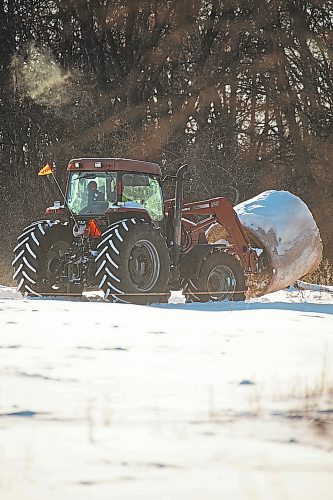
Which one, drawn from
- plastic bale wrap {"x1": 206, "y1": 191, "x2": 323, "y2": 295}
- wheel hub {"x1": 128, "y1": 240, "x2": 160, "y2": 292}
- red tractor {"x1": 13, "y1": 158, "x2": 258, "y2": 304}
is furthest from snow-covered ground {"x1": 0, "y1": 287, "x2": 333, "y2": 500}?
plastic bale wrap {"x1": 206, "y1": 191, "x2": 323, "y2": 295}

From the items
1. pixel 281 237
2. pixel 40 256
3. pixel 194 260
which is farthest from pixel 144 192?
pixel 281 237

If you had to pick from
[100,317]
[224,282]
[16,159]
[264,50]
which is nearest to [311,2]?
[264,50]

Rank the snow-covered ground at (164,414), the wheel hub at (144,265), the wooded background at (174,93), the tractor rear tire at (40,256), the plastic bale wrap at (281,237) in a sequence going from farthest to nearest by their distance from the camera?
1. the wooded background at (174,93)
2. the plastic bale wrap at (281,237)
3. the tractor rear tire at (40,256)
4. the wheel hub at (144,265)
5. the snow-covered ground at (164,414)

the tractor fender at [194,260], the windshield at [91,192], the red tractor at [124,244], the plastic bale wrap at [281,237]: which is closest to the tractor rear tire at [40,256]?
the red tractor at [124,244]

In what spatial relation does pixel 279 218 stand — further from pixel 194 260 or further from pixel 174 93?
pixel 174 93

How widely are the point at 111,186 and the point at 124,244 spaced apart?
132 cm

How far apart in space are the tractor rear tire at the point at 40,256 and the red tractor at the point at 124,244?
12mm

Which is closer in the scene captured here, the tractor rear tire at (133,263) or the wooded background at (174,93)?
the tractor rear tire at (133,263)

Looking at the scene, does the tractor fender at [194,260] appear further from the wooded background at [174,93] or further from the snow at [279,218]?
the wooded background at [174,93]

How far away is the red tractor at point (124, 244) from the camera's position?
9320 mm

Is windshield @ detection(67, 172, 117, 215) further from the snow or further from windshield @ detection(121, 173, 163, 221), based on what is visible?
the snow

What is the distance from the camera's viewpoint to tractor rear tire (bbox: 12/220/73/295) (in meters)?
10.0

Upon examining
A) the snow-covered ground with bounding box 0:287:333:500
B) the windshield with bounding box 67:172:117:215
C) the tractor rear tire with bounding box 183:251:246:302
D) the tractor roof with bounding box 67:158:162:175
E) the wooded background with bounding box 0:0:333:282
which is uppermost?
the wooded background with bounding box 0:0:333:282

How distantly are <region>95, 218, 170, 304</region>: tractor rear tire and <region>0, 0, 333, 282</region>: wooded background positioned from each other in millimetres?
11123
